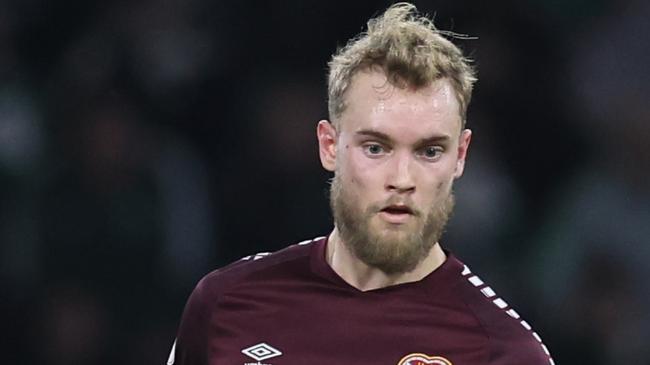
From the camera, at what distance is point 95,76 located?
6.16m

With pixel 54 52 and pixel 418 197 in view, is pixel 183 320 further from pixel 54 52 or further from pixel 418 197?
pixel 54 52

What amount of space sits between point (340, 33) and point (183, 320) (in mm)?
2583

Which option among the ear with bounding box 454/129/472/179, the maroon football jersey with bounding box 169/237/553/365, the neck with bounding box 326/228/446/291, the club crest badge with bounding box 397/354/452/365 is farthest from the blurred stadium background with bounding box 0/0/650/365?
the club crest badge with bounding box 397/354/452/365

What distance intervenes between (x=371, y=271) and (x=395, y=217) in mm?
251

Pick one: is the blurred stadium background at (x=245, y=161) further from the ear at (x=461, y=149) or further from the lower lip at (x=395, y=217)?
the lower lip at (x=395, y=217)

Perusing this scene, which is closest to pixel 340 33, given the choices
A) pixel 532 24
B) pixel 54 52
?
pixel 532 24

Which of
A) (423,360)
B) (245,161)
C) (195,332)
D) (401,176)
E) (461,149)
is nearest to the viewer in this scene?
(401,176)

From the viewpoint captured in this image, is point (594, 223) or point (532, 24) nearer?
point (594, 223)

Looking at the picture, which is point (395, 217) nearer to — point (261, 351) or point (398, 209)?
point (398, 209)

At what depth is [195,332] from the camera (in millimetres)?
3889

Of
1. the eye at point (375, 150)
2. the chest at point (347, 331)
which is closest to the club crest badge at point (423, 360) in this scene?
the chest at point (347, 331)

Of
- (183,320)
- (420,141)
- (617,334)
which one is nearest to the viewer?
(420,141)

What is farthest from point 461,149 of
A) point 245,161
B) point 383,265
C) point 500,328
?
point 245,161

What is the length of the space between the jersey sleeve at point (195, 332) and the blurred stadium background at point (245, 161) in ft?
5.94
